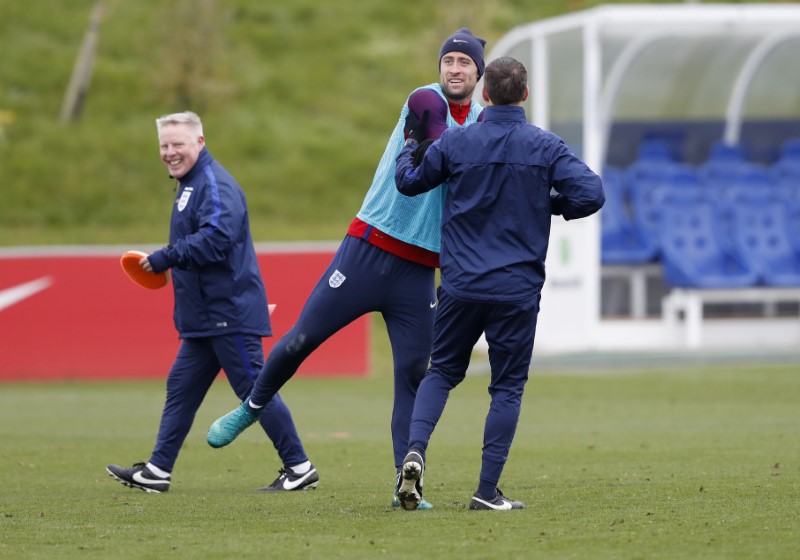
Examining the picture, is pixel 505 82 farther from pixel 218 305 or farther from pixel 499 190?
pixel 218 305

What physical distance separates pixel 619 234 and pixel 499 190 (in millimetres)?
14659

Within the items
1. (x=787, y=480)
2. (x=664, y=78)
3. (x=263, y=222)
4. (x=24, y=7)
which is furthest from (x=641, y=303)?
(x=24, y=7)

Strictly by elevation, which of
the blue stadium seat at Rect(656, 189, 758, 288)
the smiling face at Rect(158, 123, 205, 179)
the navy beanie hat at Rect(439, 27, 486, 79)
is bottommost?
the blue stadium seat at Rect(656, 189, 758, 288)

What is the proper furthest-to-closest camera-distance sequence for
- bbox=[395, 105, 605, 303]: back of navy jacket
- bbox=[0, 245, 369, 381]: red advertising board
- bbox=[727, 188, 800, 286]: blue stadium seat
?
bbox=[727, 188, 800, 286]: blue stadium seat, bbox=[0, 245, 369, 381]: red advertising board, bbox=[395, 105, 605, 303]: back of navy jacket

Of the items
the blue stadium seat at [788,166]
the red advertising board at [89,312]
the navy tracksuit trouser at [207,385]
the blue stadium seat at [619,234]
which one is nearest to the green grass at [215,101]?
the blue stadium seat at [619,234]

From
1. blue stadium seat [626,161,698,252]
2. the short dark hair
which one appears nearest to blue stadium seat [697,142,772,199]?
blue stadium seat [626,161,698,252]

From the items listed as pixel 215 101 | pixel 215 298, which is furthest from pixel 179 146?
pixel 215 101

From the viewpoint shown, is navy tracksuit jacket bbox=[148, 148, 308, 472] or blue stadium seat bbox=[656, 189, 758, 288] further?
blue stadium seat bbox=[656, 189, 758, 288]

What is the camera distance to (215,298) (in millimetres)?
7906

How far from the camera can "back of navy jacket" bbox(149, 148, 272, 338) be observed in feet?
25.3

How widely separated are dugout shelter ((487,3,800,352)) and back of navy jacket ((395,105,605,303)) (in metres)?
12.8

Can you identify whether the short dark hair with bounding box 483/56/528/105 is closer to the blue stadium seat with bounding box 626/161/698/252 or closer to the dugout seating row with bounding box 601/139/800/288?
the dugout seating row with bounding box 601/139/800/288

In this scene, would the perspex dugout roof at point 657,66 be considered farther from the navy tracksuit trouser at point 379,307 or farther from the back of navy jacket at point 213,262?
the navy tracksuit trouser at point 379,307

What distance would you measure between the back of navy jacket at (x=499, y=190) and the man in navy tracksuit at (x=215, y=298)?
1658 millimetres
